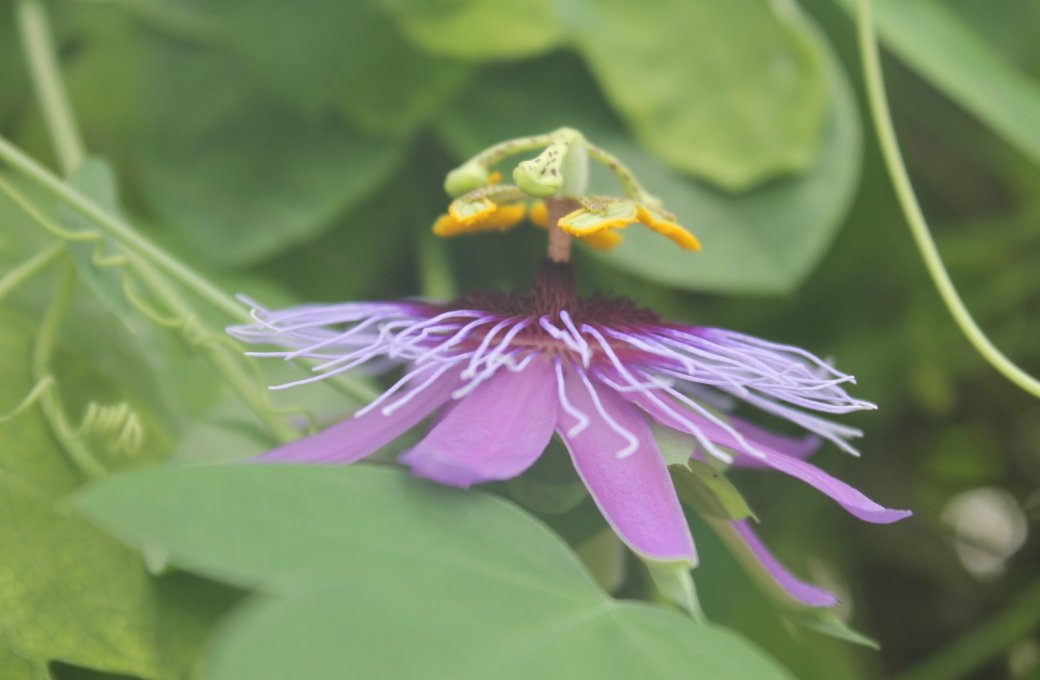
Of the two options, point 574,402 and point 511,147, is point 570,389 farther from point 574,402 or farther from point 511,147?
point 511,147

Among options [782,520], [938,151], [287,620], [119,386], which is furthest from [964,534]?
[287,620]

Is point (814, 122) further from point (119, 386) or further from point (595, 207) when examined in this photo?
point (119, 386)

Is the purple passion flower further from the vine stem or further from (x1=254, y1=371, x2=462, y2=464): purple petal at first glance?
the vine stem

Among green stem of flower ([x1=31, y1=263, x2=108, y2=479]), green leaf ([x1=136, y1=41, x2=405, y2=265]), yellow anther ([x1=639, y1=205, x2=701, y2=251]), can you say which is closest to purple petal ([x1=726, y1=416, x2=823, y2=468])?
yellow anther ([x1=639, y1=205, x2=701, y2=251])

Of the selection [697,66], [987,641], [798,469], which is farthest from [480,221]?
[987,641]

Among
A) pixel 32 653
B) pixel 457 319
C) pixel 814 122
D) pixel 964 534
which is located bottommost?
pixel 964 534
